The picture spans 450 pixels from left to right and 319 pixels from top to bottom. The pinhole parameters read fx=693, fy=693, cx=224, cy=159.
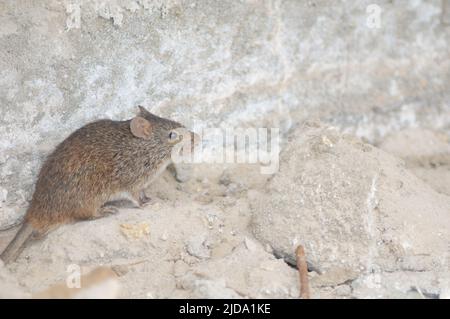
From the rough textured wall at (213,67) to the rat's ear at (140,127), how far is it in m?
0.24

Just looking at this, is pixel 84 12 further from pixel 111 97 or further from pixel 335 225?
pixel 335 225

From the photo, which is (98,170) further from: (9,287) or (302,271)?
(302,271)

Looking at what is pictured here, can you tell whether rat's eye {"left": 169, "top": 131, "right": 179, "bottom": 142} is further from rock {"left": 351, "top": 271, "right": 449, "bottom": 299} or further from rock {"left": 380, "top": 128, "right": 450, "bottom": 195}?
rock {"left": 380, "top": 128, "right": 450, "bottom": 195}

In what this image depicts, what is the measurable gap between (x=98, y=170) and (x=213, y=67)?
1181 mm

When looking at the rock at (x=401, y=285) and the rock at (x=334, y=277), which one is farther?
the rock at (x=334, y=277)

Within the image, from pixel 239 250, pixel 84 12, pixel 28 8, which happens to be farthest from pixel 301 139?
pixel 28 8

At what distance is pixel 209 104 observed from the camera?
525 centimetres

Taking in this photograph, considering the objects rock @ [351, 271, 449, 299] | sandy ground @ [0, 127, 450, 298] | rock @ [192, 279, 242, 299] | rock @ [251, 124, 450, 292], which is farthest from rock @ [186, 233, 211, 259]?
rock @ [351, 271, 449, 299]

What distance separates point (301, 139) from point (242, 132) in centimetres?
65

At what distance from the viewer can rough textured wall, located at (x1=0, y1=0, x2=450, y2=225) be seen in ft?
14.9

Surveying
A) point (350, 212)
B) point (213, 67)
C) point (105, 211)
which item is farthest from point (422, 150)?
point (105, 211)

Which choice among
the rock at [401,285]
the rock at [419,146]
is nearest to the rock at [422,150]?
the rock at [419,146]

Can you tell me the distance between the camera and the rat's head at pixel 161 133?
484 centimetres

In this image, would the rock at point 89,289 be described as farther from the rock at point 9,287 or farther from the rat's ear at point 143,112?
the rat's ear at point 143,112
